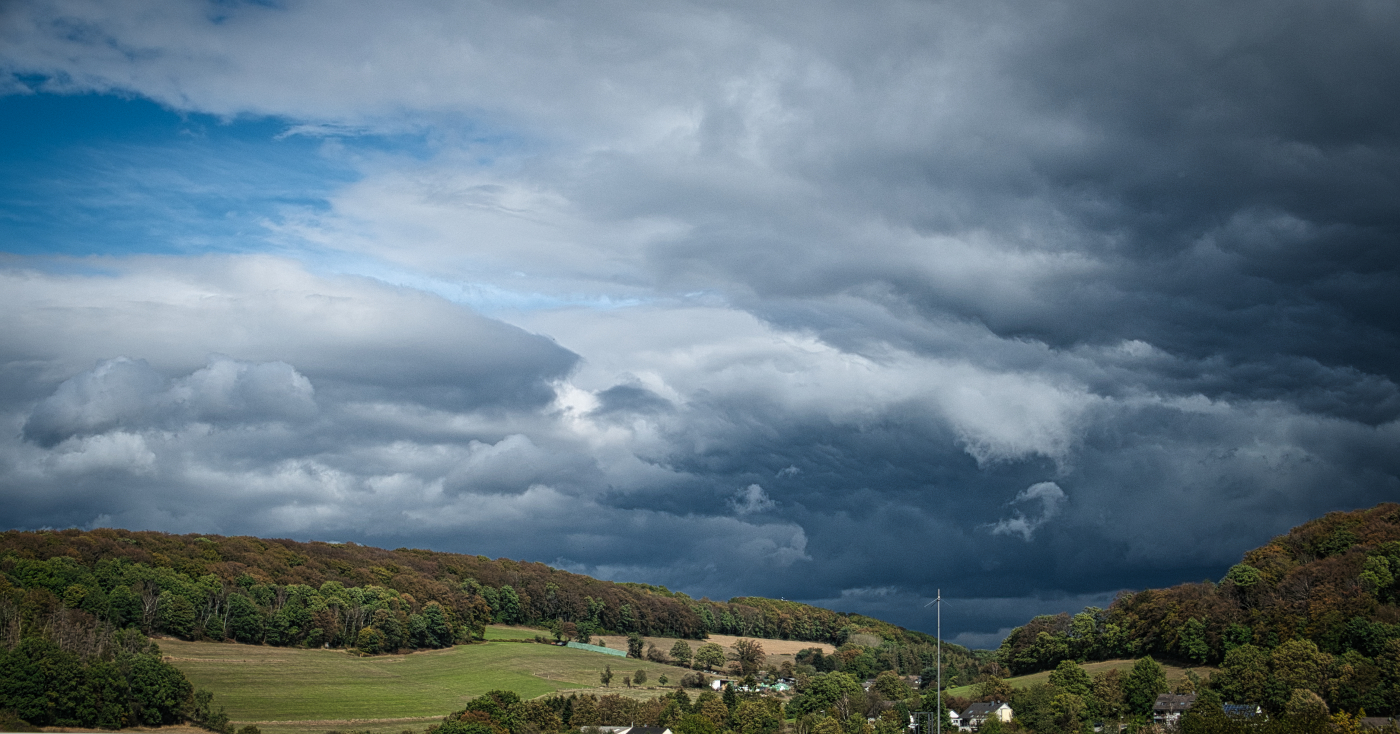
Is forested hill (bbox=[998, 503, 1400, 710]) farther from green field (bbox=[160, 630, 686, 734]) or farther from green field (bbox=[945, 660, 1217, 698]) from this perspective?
green field (bbox=[160, 630, 686, 734])

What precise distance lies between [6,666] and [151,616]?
51311 mm

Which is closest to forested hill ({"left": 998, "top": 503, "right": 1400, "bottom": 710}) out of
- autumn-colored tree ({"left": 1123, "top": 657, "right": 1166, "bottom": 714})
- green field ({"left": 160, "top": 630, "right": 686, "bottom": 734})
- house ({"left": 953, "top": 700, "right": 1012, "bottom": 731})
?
autumn-colored tree ({"left": 1123, "top": 657, "right": 1166, "bottom": 714})

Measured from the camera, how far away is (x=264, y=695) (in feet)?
450

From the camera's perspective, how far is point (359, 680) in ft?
516

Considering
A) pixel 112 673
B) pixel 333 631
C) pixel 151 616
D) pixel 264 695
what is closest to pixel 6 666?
pixel 112 673

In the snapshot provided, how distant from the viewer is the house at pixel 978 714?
155 metres

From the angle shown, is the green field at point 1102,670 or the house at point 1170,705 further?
the green field at point 1102,670

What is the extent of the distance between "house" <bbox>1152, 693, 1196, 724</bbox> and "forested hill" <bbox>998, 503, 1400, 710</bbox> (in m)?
6.08

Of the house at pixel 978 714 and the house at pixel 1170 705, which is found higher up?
the house at pixel 1170 705

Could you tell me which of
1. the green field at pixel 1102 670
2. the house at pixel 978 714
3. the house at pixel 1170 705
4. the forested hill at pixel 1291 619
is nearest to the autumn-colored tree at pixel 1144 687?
the house at pixel 1170 705

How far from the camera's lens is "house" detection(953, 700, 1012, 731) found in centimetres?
15462

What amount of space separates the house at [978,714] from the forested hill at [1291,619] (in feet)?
102

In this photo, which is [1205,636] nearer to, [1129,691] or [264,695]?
[1129,691]

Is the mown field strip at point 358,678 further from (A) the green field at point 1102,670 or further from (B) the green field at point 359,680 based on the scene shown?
(A) the green field at point 1102,670
